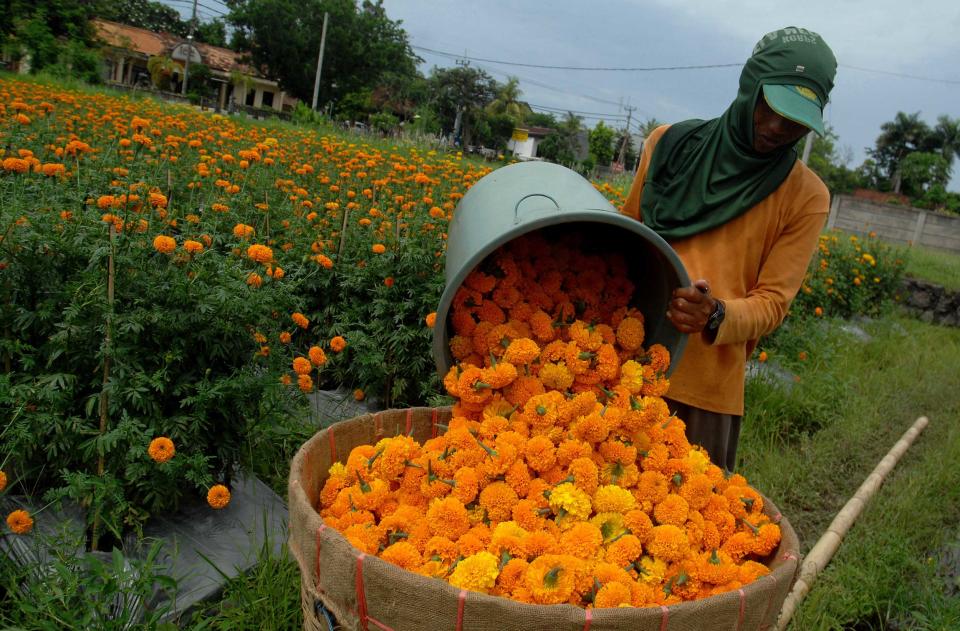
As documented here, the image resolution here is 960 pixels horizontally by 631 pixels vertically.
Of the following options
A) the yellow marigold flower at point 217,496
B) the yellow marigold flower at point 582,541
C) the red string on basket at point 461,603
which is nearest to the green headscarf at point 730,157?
the yellow marigold flower at point 582,541

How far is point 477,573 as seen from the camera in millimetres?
1205

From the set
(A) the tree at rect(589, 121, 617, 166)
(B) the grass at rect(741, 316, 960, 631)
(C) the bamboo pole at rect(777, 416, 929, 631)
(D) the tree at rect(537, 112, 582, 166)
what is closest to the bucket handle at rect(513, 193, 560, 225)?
(C) the bamboo pole at rect(777, 416, 929, 631)

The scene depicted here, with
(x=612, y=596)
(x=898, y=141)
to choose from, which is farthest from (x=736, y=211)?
(x=898, y=141)

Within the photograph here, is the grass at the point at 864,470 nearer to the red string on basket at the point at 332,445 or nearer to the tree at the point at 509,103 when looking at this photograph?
the red string on basket at the point at 332,445

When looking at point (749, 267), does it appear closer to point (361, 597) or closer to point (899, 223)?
point (361, 597)

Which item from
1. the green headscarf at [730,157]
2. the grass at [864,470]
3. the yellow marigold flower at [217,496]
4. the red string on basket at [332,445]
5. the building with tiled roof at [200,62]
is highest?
the building with tiled roof at [200,62]

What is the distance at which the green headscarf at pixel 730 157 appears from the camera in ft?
5.98

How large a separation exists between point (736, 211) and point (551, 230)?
0.54m

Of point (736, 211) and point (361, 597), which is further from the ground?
point (736, 211)

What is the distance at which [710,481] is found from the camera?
5.26 feet

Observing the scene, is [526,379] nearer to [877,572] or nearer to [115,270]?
[115,270]

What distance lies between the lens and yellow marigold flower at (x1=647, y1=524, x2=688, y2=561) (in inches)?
55.0

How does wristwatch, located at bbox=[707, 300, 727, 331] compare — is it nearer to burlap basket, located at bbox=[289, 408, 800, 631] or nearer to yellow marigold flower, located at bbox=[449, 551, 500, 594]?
burlap basket, located at bbox=[289, 408, 800, 631]

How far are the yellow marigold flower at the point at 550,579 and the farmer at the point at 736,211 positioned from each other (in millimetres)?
729
